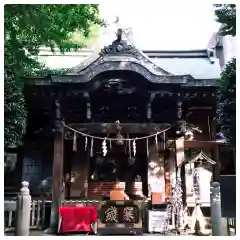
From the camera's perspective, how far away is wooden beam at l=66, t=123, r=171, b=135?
25.3 ft

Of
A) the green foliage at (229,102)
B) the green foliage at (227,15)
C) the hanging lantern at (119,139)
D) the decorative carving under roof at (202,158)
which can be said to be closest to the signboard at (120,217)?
the hanging lantern at (119,139)

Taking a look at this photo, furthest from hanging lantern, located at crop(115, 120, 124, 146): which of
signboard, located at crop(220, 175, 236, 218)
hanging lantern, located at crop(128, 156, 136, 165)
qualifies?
signboard, located at crop(220, 175, 236, 218)

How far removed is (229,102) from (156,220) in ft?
9.20

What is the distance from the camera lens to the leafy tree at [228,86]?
5.68 metres

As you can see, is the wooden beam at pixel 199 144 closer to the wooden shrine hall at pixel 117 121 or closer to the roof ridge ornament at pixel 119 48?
the wooden shrine hall at pixel 117 121

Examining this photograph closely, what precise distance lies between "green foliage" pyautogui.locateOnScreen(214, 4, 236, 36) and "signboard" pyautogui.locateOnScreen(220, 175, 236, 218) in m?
2.81

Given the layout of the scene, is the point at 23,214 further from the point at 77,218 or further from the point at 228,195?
the point at 228,195

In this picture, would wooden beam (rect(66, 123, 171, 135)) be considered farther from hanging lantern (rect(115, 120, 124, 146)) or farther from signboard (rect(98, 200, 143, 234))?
signboard (rect(98, 200, 143, 234))

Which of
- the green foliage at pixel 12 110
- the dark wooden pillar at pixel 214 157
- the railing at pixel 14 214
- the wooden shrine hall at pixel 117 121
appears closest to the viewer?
the green foliage at pixel 12 110

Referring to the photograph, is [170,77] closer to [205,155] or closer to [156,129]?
[156,129]

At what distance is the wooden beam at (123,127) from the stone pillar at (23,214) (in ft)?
6.83

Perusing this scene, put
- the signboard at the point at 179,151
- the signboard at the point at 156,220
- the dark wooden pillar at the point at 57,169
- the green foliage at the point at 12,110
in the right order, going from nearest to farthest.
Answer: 1. the green foliage at the point at 12,110
2. the signboard at the point at 156,220
3. the dark wooden pillar at the point at 57,169
4. the signboard at the point at 179,151

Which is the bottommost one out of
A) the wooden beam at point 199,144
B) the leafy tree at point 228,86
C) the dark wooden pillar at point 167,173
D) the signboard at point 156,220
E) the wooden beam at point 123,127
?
the signboard at point 156,220

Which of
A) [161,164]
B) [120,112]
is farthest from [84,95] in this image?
[161,164]
